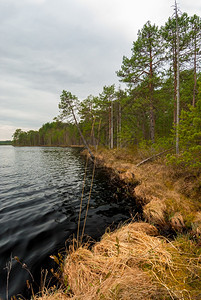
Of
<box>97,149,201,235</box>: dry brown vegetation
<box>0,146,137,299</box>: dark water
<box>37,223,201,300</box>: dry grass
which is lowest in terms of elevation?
<box>0,146,137,299</box>: dark water

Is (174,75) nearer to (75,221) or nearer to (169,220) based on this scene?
(169,220)

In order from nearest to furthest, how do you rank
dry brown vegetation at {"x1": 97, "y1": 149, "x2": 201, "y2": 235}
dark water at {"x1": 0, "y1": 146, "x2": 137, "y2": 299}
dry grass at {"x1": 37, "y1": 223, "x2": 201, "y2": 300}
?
1. dry grass at {"x1": 37, "y1": 223, "x2": 201, "y2": 300}
2. dark water at {"x1": 0, "y1": 146, "x2": 137, "y2": 299}
3. dry brown vegetation at {"x1": 97, "y1": 149, "x2": 201, "y2": 235}

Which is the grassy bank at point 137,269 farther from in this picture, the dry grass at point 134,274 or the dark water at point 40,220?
the dark water at point 40,220

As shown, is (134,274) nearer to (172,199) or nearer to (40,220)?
(172,199)

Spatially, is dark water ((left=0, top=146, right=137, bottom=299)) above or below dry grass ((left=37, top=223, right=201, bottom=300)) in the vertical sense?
below

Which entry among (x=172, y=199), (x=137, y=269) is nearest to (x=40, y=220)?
(x=137, y=269)

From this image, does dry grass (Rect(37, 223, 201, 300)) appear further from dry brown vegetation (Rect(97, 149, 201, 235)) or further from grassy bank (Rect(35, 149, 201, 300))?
dry brown vegetation (Rect(97, 149, 201, 235))

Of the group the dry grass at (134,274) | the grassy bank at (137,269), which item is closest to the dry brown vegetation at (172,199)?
the grassy bank at (137,269)

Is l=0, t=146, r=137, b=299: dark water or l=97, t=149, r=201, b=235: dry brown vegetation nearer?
l=0, t=146, r=137, b=299: dark water

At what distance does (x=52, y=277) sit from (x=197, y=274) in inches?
111

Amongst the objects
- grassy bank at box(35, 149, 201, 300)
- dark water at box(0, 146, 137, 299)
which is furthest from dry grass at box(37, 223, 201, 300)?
dark water at box(0, 146, 137, 299)

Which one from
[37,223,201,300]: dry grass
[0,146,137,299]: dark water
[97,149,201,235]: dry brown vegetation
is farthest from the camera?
[97,149,201,235]: dry brown vegetation

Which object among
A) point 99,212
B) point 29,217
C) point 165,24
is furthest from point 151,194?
point 165,24

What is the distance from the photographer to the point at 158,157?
11133 millimetres
